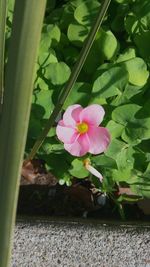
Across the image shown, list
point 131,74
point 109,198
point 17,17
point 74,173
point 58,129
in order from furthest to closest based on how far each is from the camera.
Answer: point 109,198
point 74,173
point 131,74
point 58,129
point 17,17

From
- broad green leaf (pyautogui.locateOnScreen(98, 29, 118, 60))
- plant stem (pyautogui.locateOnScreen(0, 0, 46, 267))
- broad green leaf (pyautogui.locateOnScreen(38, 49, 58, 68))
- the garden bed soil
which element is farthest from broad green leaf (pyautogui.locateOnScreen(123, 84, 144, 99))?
plant stem (pyautogui.locateOnScreen(0, 0, 46, 267))

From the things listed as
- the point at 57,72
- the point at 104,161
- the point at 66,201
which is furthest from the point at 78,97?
the point at 66,201

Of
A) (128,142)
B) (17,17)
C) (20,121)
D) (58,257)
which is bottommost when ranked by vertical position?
(58,257)

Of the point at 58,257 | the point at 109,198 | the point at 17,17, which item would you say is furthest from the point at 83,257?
the point at 17,17

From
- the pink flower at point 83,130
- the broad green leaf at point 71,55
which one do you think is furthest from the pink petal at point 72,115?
the broad green leaf at point 71,55

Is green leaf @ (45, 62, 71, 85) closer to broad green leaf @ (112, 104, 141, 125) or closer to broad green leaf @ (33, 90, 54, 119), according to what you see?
broad green leaf @ (33, 90, 54, 119)

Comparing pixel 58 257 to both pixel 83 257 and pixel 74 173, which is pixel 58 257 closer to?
pixel 83 257

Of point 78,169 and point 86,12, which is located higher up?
point 86,12

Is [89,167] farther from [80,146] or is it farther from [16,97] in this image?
[16,97]
